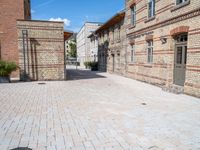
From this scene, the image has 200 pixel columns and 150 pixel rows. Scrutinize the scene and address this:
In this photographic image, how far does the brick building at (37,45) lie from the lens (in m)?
12.8

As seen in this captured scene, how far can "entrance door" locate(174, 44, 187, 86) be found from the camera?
30.3ft

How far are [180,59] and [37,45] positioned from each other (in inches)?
374

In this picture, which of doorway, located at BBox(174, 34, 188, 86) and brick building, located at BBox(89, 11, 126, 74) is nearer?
doorway, located at BBox(174, 34, 188, 86)

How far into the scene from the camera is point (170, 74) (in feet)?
33.7

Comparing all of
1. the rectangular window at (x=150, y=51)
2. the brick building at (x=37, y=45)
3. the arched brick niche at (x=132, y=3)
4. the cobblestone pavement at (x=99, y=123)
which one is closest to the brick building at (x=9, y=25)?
the brick building at (x=37, y=45)

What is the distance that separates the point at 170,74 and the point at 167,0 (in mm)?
4152

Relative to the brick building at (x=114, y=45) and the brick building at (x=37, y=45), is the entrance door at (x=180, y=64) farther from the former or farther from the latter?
the brick building at (x=37, y=45)

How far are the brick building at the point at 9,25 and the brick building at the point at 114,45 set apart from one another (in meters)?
8.61

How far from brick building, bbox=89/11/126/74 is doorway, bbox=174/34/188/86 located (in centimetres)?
746

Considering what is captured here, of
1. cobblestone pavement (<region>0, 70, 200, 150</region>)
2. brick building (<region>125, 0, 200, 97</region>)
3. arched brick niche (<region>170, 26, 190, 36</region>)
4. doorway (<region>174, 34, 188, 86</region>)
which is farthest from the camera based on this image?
doorway (<region>174, 34, 188, 86</region>)

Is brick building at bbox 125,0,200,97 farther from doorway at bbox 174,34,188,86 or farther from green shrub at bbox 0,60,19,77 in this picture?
green shrub at bbox 0,60,19,77

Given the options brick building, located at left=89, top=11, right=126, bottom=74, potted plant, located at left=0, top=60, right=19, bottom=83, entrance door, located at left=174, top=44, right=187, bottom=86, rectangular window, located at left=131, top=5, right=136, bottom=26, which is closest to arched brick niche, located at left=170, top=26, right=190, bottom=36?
entrance door, located at left=174, top=44, right=187, bottom=86

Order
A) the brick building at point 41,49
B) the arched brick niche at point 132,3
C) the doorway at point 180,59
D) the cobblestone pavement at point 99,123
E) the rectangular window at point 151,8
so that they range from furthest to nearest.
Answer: the arched brick niche at point 132,3, the brick building at point 41,49, the rectangular window at point 151,8, the doorway at point 180,59, the cobblestone pavement at point 99,123

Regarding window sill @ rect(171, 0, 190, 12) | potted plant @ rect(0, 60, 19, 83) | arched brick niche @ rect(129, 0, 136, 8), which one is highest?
arched brick niche @ rect(129, 0, 136, 8)
